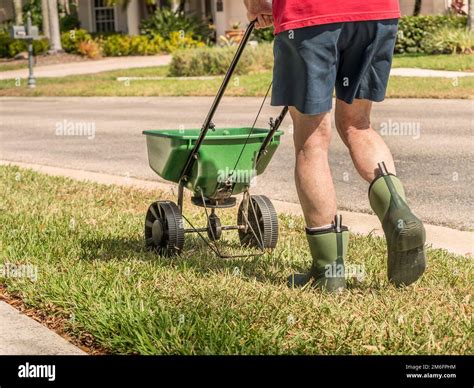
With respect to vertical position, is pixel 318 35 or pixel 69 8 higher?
pixel 318 35

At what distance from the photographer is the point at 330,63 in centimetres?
428

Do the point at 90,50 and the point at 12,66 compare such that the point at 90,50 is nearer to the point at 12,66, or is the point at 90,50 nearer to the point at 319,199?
the point at 12,66

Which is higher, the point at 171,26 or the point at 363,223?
the point at 363,223

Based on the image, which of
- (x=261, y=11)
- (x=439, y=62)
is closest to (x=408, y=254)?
(x=261, y=11)

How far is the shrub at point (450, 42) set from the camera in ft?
83.9

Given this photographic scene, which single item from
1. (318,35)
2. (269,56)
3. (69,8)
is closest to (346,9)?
(318,35)

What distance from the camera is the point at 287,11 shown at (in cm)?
427

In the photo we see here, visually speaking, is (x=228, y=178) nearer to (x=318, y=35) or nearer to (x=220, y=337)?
(x=318, y=35)

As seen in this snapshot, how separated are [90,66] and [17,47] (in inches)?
261

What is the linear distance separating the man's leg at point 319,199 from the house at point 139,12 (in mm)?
31244

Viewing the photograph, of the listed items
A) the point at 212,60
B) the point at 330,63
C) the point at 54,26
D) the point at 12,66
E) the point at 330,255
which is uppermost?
the point at 330,63

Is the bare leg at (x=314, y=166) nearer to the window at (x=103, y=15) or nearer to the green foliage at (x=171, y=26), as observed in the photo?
the green foliage at (x=171, y=26)
